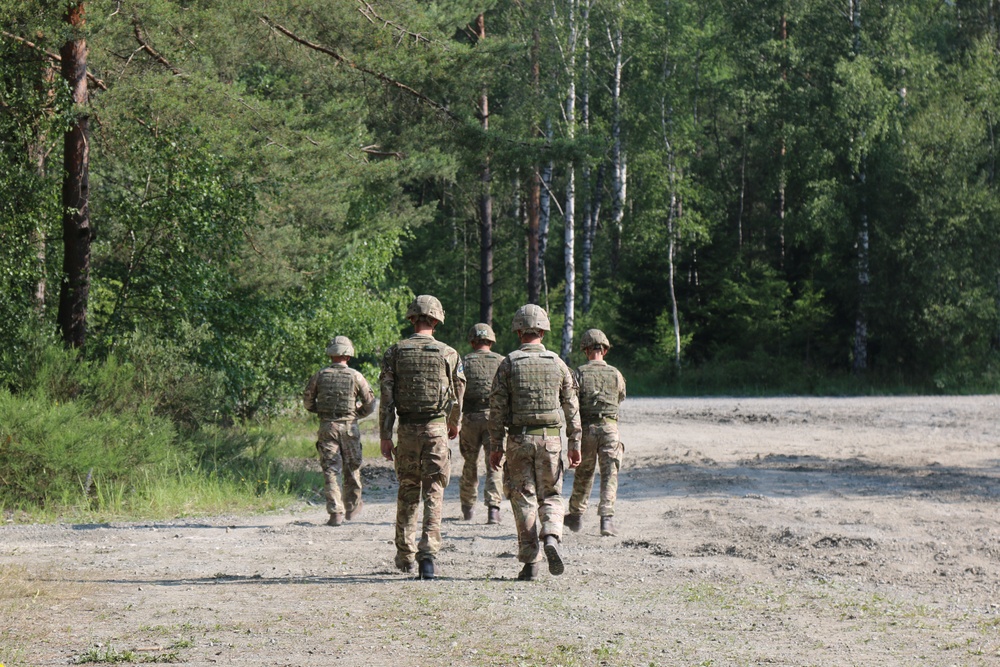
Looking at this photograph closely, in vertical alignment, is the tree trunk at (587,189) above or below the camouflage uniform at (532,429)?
above

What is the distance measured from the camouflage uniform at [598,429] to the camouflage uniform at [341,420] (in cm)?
243

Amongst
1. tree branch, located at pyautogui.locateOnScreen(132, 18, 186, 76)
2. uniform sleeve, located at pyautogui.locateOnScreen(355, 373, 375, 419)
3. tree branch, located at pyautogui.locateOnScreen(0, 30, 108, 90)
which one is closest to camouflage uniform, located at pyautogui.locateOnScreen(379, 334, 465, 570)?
uniform sleeve, located at pyautogui.locateOnScreen(355, 373, 375, 419)

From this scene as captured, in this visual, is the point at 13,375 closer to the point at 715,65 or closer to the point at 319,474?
the point at 319,474

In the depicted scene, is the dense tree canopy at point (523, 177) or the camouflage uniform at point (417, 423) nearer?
the camouflage uniform at point (417, 423)

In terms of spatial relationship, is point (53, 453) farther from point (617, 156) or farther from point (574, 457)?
point (617, 156)

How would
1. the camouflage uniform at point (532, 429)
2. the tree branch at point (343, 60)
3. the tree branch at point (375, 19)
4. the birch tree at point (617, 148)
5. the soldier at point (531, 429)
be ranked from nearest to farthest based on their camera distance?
the soldier at point (531, 429)
the camouflage uniform at point (532, 429)
the tree branch at point (343, 60)
the tree branch at point (375, 19)
the birch tree at point (617, 148)

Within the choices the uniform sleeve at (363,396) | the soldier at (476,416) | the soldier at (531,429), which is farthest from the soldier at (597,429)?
the uniform sleeve at (363,396)

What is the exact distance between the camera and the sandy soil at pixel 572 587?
6.82 metres

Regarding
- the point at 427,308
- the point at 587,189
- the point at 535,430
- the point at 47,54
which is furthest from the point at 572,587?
the point at 587,189

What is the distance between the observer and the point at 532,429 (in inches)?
377

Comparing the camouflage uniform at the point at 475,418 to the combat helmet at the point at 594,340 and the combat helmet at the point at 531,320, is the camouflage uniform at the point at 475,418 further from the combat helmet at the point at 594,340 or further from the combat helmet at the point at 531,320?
the combat helmet at the point at 531,320

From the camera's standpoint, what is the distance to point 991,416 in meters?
26.0

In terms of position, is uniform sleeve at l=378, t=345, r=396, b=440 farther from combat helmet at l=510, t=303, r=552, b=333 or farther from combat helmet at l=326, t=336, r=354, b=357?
combat helmet at l=326, t=336, r=354, b=357

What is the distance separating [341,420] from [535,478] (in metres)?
3.93
